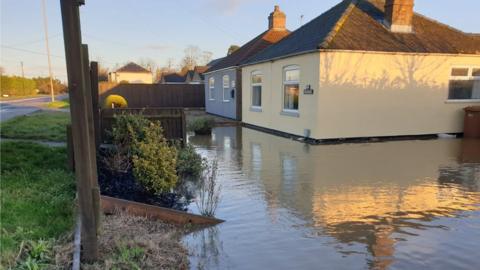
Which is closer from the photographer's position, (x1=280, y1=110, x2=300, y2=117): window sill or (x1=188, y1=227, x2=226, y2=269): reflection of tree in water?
(x1=188, y1=227, x2=226, y2=269): reflection of tree in water

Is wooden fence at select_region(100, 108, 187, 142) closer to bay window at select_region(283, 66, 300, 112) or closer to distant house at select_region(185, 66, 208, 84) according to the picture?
bay window at select_region(283, 66, 300, 112)

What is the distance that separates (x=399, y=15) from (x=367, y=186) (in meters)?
9.39

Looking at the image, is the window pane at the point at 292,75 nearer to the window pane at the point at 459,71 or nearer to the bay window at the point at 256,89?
the bay window at the point at 256,89

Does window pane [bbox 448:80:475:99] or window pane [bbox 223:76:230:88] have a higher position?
window pane [bbox 223:76:230:88]

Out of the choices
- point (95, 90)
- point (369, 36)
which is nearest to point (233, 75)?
point (369, 36)

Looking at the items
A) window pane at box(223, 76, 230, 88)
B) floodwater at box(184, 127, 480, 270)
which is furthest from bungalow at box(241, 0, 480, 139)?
window pane at box(223, 76, 230, 88)

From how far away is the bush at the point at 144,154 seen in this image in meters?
5.66

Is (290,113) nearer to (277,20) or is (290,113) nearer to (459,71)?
(459,71)

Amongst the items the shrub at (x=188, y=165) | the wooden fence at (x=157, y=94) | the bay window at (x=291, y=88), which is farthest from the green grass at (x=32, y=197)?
the wooden fence at (x=157, y=94)

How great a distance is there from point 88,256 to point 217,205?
2.56 metres

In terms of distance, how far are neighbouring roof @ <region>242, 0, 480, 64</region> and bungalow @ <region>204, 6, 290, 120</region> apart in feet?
14.8

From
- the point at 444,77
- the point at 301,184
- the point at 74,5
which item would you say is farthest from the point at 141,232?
the point at 444,77

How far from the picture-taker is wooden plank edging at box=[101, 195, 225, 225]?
4.94 metres

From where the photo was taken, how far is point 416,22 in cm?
1435
